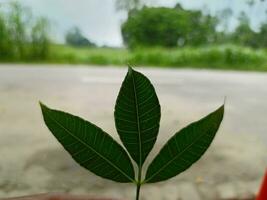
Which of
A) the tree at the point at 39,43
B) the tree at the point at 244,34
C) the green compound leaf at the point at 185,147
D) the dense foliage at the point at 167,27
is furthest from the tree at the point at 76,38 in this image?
the green compound leaf at the point at 185,147

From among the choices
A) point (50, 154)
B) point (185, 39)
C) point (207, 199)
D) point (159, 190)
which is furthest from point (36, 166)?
point (185, 39)

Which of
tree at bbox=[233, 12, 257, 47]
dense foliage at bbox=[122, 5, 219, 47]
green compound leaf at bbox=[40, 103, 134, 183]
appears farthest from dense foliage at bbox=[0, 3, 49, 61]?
green compound leaf at bbox=[40, 103, 134, 183]

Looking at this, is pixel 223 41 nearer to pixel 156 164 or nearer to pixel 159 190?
pixel 159 190

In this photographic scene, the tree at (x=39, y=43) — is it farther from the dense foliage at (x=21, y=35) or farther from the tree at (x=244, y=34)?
the tree at (x=244, y=34)

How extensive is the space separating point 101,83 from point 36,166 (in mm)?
976

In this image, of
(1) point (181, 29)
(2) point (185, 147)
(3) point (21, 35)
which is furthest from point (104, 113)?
(2) point (185, 147)

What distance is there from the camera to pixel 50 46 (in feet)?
9.58

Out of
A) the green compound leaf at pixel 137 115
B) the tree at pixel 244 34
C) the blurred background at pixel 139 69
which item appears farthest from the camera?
the tree at pixel 244 34

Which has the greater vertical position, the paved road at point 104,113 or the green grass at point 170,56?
the green grass at point 170,56

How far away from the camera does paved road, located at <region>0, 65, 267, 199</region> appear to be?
220cm

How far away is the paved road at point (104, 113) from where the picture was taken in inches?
86.4

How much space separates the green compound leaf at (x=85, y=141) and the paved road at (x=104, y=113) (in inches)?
63.9

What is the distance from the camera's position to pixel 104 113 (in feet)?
9.19

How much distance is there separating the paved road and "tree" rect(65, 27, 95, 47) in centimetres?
33
